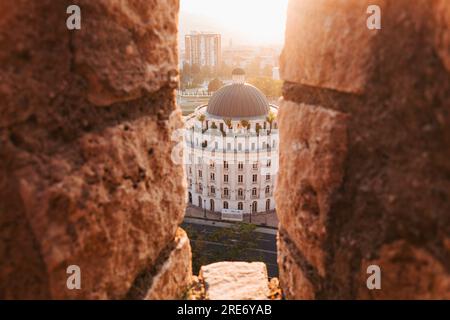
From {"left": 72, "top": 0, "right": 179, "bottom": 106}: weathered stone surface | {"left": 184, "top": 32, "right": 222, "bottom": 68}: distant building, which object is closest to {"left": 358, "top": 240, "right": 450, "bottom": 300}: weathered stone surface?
{"left": 72, "top": 0, "right": 179, "bottom": 106}: weathered stone surface

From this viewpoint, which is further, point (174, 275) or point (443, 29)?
point (174, 275)

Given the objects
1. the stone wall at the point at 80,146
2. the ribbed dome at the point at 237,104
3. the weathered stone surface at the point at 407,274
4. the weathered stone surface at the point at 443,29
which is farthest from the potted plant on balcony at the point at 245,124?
the weathered stone surface at the point at 443,29

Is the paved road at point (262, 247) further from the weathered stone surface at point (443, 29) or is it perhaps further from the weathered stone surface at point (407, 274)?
the weathered stone surface at point (443, 29)

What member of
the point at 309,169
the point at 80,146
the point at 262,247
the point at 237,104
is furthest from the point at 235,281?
the point at 237,104

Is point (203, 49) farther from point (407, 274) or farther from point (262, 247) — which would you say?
point (407, 274)

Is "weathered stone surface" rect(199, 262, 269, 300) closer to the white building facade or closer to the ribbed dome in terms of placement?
the white building facade

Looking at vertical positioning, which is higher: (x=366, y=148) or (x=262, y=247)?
(x=366, y=148)

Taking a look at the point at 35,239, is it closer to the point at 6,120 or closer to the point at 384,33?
the point at 6,120
